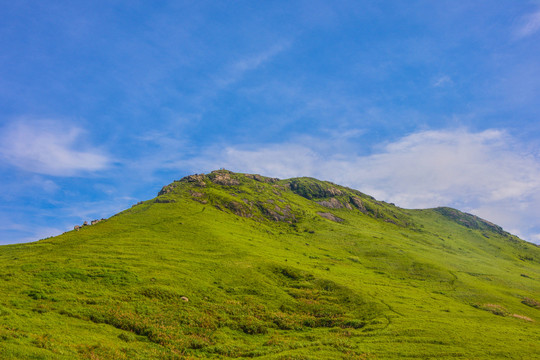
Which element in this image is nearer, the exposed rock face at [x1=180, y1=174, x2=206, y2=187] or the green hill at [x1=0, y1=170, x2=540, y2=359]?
the green hill at [x1=0, y1=170, x2=540, y2=359]

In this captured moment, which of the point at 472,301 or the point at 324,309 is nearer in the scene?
the point at 324,309

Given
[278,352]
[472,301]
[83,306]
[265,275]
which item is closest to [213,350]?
[278,352]

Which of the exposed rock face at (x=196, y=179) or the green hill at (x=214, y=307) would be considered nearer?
the green hill at (x=214, y=307)

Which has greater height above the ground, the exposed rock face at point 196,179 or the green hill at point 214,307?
the exposed rock face at point 196,179

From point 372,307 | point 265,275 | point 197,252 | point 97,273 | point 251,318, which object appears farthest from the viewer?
point 197,252

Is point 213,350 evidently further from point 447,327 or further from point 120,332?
point 447,327

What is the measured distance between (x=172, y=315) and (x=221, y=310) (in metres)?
8.99

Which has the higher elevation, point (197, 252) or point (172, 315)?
point (197, 252)

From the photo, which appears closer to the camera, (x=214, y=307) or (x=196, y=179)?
(x=214, y=307)

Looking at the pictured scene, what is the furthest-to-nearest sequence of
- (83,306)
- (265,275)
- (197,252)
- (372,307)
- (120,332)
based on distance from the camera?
(197,252) < (265,275) < (372,307) < (83,306) < (120,332)

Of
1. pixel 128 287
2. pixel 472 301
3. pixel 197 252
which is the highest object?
pixel 197 252

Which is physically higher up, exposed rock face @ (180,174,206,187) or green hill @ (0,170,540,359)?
exposed rock face @ (180,174,206,187)

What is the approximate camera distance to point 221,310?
51.0 m

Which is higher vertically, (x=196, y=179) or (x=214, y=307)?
(x=196, y=179)
